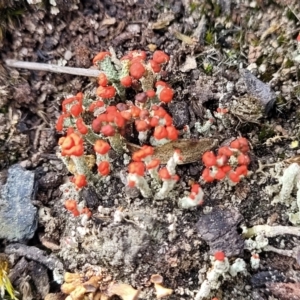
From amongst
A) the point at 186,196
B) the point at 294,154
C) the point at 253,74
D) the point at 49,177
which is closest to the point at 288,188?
the point at 294,154

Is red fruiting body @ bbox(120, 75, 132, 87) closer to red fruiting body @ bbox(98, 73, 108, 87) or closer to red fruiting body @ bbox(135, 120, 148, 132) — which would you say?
red fruiting body @ bbox(98, 73, 108, 87)

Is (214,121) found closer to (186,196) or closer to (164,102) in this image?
(164,102)

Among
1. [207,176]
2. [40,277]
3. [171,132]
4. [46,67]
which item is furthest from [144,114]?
[40,277]

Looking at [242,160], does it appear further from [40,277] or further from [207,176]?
[40,277]

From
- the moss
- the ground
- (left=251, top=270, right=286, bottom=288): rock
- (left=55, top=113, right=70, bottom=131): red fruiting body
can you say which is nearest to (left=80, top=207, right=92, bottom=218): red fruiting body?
the ground

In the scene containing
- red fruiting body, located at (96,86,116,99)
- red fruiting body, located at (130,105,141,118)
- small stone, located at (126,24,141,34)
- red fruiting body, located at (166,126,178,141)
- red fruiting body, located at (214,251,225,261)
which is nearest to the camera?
red fruiting body, located at (214,251,225,261)

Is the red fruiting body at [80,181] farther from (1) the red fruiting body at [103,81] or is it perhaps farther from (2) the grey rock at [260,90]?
(2) the grey rock at [260,90]

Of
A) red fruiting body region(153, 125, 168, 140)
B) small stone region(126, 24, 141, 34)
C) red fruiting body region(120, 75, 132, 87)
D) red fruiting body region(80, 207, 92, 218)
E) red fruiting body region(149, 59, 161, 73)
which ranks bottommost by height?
red fruiting body region(80, 207, 92, 218)
